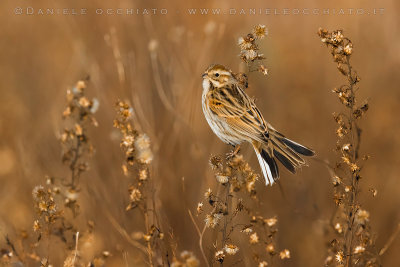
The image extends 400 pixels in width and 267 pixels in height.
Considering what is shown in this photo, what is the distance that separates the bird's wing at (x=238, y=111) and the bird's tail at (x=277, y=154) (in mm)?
81

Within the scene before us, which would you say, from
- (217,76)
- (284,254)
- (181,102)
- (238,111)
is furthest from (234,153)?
(181,102)

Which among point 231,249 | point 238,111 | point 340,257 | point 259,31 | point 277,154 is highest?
point 259,31

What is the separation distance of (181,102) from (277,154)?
6.03 ft

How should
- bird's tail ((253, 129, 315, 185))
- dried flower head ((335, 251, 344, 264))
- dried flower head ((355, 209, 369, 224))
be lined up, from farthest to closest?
bird's tail ((253, 129, 315, 185)) < dried flower head ((335, 251, 344, 264)) < dried flower head ((355, 209, 369, 224))

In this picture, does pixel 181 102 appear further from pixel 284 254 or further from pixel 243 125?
pixel 284 254

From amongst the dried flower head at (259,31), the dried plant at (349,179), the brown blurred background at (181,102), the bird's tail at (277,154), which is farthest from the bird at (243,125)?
the dried plant at (349,179)

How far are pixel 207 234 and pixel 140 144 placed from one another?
7.60ft

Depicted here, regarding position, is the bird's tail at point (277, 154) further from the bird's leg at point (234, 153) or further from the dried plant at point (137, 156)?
the dried plant at point (137, 156)

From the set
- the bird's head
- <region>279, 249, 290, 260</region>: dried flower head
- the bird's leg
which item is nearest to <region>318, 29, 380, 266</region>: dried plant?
<region>279, 249, 290, 260</region>: dried flower head

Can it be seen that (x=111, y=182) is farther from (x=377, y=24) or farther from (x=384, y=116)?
(x=377, y=24)

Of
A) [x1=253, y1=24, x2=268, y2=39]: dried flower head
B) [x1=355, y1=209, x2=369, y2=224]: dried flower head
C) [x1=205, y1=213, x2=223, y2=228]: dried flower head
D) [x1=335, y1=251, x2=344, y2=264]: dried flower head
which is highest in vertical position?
[x1=253, y1=24, x2=268, y2=39]: dried flower head

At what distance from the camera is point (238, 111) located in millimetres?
3688

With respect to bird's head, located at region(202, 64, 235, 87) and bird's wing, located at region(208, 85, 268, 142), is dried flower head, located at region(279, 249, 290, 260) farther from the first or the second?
bird's head, located at region(202, 64, 235, 87)

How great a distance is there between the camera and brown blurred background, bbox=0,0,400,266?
4.28 meters
